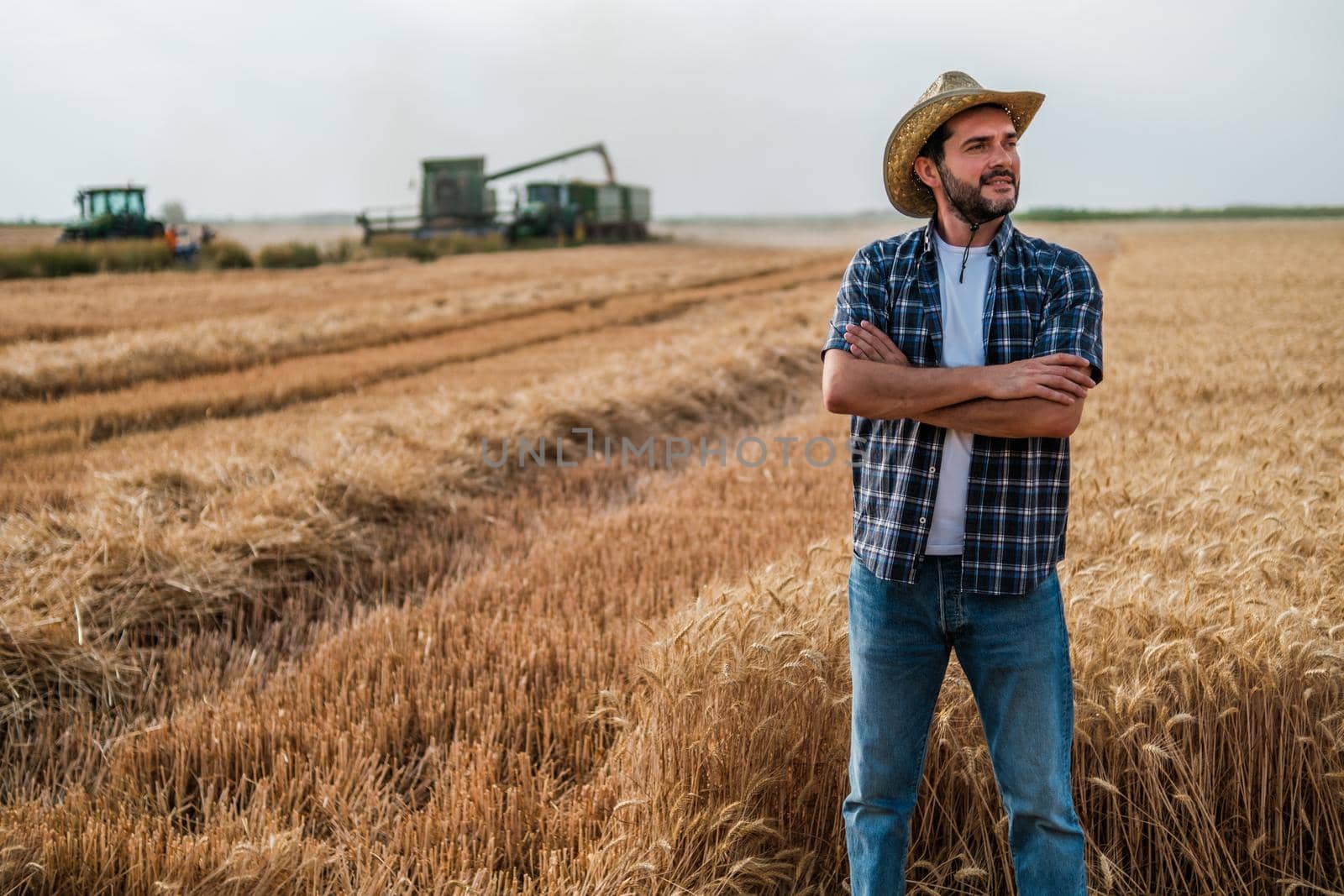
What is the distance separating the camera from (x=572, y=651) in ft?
12.5

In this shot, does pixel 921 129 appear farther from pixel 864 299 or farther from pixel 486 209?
pixel 486 209

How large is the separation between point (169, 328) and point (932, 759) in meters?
11.9

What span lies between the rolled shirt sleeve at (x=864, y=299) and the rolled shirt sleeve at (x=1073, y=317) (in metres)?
0.35

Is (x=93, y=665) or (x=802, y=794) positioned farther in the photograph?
(x=93, y=665)

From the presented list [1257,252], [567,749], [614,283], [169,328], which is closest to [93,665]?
[567,749]

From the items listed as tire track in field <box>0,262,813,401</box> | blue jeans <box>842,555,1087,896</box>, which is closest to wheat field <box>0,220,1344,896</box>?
tire track in field <box>0,262,813,401</box>

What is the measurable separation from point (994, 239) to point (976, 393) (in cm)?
40

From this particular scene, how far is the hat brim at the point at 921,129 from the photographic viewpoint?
208 centimetres

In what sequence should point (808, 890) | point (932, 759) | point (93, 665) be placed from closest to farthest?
point (808, 890)
point (932, 759)
point (93, 665)

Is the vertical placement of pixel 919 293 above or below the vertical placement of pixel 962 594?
above

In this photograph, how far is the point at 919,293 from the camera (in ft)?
7.09

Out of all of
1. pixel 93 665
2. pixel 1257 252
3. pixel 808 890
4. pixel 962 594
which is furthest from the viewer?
pixel 1257 252

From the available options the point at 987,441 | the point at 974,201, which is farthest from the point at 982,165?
the point at 987,441

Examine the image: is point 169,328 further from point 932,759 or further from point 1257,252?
point 1257,252
